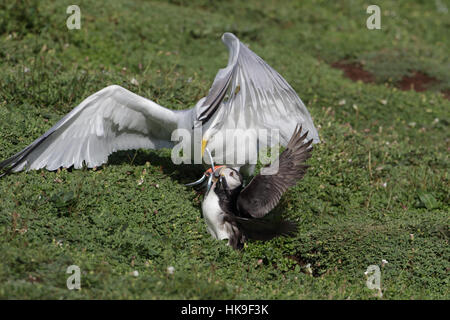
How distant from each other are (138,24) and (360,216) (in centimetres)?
564

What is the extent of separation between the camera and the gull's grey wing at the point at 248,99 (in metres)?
5.30

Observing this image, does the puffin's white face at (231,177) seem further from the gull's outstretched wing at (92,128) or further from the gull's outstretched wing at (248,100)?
the gull's outstretched wing at (92,128)

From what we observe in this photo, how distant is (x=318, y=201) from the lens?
A: 21.4ft

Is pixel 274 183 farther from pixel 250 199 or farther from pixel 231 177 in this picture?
pixel 231 177

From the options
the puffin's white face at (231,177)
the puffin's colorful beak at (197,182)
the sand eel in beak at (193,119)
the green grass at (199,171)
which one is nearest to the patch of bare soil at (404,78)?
the green grass at (199,171)

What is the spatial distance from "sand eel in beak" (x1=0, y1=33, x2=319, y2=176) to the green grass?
0.21 m

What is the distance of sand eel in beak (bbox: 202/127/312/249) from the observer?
17.1 ft

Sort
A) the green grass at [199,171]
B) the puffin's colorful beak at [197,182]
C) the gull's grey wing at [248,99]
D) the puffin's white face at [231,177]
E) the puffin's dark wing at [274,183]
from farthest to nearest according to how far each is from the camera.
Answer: the puffin's colorful beak at [197,182]
the puffin's white face at [231,177]
the gull's grey wing at [248,99]
the puffin's dark wing at [274,183]
the green grass at [199,171]

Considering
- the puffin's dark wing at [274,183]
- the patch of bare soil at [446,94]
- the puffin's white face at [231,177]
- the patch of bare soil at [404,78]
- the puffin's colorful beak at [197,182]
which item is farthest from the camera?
the patch of bare soil at [404,78]

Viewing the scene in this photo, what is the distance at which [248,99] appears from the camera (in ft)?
18.5

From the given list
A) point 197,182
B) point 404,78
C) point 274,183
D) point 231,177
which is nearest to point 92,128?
point 197,182

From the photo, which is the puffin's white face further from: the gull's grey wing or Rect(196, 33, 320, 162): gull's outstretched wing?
the gull's grey wing

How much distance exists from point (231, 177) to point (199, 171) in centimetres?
111
